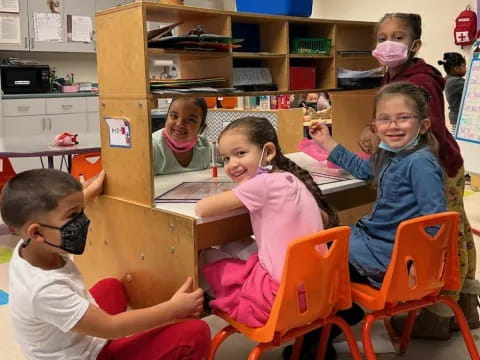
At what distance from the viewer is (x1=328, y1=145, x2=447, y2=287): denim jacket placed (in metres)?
1.80

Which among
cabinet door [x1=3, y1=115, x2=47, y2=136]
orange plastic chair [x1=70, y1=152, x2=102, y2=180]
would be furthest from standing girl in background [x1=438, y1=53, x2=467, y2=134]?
cabinet door [x1=3, y1=115, x2=47, y2=136]

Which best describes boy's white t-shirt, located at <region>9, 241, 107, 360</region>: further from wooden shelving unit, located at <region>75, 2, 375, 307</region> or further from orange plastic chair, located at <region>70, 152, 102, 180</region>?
orange plastic chair, located at <region>70, 152, 102, 180</region>

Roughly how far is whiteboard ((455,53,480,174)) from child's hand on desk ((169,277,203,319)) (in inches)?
71.7

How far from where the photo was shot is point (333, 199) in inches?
97.7

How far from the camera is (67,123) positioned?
237 inches

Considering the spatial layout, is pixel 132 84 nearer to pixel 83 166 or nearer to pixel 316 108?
pixel 83 166

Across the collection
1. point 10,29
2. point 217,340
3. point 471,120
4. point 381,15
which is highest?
point 381,15

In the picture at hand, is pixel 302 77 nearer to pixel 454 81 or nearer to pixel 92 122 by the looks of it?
pixel 454 81

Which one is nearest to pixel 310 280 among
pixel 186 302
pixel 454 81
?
pixel 186 302

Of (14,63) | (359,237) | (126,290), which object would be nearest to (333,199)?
(359,237)

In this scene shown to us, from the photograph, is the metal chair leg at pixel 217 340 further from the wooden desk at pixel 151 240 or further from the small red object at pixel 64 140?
the small red object at pixel 64 140

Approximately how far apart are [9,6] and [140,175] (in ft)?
15.4

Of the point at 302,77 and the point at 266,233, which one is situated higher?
the point at 302,77

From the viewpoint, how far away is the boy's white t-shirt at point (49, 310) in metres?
1.38
